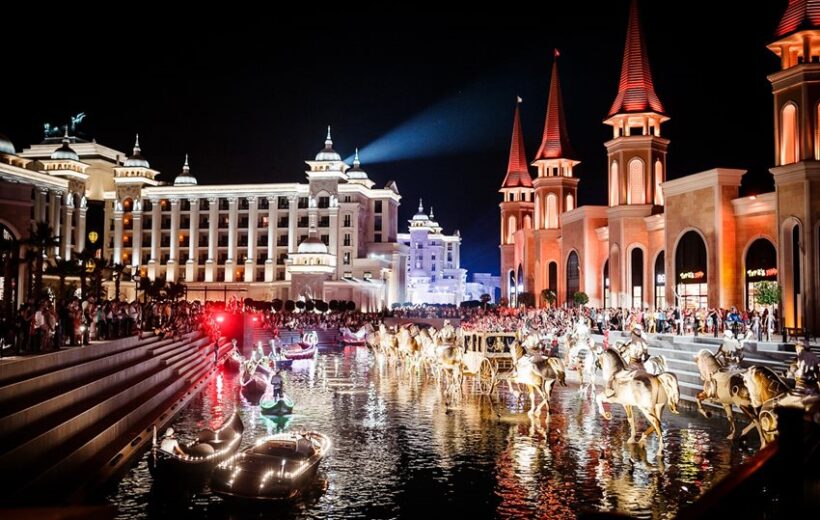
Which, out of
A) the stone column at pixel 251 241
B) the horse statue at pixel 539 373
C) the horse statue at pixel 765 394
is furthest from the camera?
the stone column at pixel 251 241

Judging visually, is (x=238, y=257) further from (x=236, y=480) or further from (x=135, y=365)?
(x=236, y=480)

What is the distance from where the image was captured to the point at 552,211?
6700 cm

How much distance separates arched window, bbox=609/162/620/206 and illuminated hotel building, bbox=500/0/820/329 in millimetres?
80

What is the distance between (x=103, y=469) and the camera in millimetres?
12172

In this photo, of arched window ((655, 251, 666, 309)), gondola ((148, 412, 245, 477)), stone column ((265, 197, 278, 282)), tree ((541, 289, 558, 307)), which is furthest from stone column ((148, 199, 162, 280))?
gondola ((148, 412, 245, 477))

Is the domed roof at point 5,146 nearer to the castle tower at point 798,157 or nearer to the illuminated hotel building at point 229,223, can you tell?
the illuminated hotel building at point 229,223

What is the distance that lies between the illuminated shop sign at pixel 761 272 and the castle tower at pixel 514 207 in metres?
43.3

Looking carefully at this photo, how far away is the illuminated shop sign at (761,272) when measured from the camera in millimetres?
35291

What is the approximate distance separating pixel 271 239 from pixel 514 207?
98.2 ft

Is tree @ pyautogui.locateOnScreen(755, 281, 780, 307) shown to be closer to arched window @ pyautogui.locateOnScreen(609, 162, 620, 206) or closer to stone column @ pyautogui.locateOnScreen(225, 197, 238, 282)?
arched window @ pyautogui.locateOnScreen(609, 162, 620, 206)

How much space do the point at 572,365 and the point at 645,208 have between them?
22389mm

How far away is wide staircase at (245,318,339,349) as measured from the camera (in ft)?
163

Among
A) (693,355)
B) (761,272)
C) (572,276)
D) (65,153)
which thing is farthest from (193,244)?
(693,355)

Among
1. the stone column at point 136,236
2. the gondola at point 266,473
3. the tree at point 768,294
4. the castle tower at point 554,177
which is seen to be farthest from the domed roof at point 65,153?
the gondola at point 266,473
